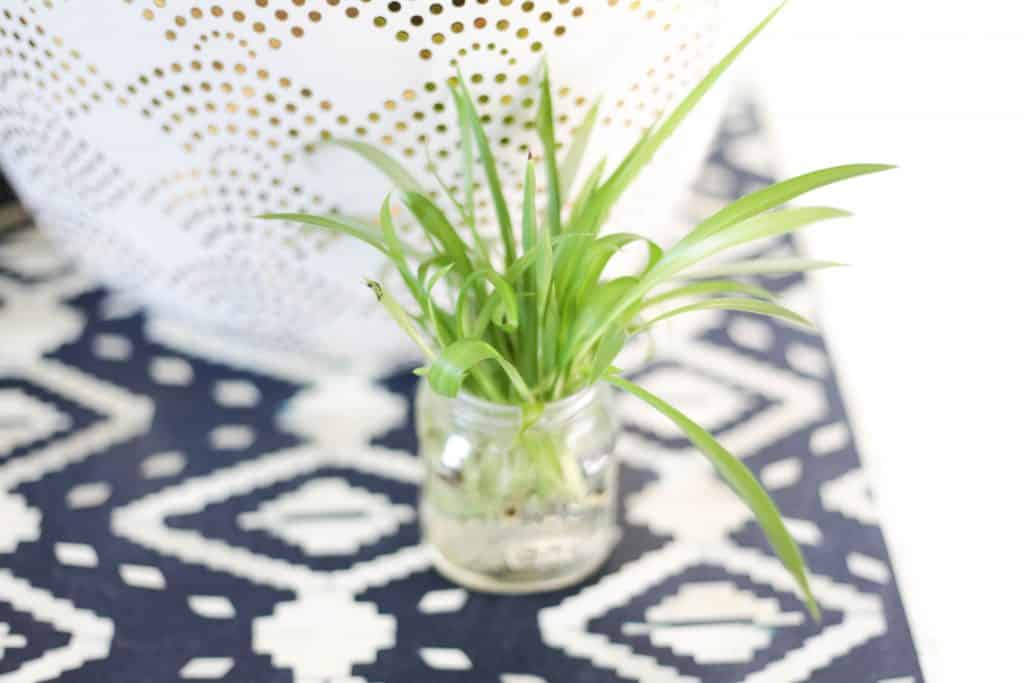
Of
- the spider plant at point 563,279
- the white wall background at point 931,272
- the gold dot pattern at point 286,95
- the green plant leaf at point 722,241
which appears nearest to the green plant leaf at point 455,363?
the spider plant at point 563,279

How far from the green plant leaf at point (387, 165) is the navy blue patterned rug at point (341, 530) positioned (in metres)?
0.32

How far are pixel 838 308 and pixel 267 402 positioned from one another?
65 centimetres

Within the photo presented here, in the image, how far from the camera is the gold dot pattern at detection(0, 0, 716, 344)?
3.00ft

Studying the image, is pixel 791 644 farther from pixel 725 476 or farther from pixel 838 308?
pixel 838 308

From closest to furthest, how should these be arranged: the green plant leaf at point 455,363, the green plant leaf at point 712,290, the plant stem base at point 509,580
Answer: the green plant leaf at point 455,363, the green plant leaf at point 712,290, the plant stem base at point 509,580

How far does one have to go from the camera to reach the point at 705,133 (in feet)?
3.78

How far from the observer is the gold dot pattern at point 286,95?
35.9 inches

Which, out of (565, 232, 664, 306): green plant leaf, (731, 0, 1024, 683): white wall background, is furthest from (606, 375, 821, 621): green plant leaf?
(731, 0, 1024, 683): white wall background

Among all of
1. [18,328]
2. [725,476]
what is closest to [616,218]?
[725,476]

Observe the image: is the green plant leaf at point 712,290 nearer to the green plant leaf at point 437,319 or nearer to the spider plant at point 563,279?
the spider plant at point 563,279

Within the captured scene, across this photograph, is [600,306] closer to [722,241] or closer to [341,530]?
[722,241]

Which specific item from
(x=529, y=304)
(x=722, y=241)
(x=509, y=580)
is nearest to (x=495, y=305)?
(x=529, y=304)

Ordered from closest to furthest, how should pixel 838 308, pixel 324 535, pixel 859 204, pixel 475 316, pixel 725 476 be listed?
pixel 725 476
pixel 475 316
pixel 324 535
pixel 838 308
pixel 859 204

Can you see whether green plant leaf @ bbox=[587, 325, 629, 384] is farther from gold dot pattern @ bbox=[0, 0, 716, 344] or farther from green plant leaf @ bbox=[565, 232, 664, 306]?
gold dot pattern @ bbox=[0, 0, 716, 344]
